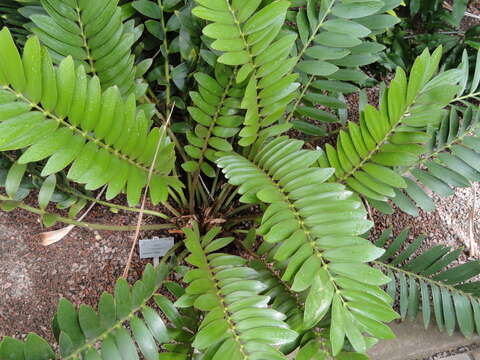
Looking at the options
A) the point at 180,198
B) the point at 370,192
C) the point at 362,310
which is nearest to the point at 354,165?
the point at 370,192

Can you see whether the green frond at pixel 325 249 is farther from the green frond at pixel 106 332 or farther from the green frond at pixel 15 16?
the green frond at pixel 15 16

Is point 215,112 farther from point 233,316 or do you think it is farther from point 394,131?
point 233,316

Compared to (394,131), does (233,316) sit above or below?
below

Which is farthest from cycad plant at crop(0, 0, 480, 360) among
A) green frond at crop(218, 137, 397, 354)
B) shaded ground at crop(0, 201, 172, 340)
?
shaded ground at crop(0, 201, 172, 340)

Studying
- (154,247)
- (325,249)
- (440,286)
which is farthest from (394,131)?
(154,247)

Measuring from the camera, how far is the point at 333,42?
48.4 inches

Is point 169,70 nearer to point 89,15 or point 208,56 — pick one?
point 208,56

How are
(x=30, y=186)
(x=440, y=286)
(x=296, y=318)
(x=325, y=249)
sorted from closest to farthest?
(x=325, y=249) < (x=296, y=318) < (x=30, y=186) < (x=440, y=286)

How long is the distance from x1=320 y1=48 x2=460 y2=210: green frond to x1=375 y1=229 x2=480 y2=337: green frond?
25 centimetres

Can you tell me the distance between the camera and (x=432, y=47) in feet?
5.52

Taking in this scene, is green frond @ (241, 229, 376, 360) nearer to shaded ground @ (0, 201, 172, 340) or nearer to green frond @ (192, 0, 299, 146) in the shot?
green frond @ (192, 0, 299, 146)

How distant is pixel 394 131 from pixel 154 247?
75 centimetres

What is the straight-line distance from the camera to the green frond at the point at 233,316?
909 millimetres

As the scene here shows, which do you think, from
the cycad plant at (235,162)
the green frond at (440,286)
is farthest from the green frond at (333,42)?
the green frond at (440,286)
